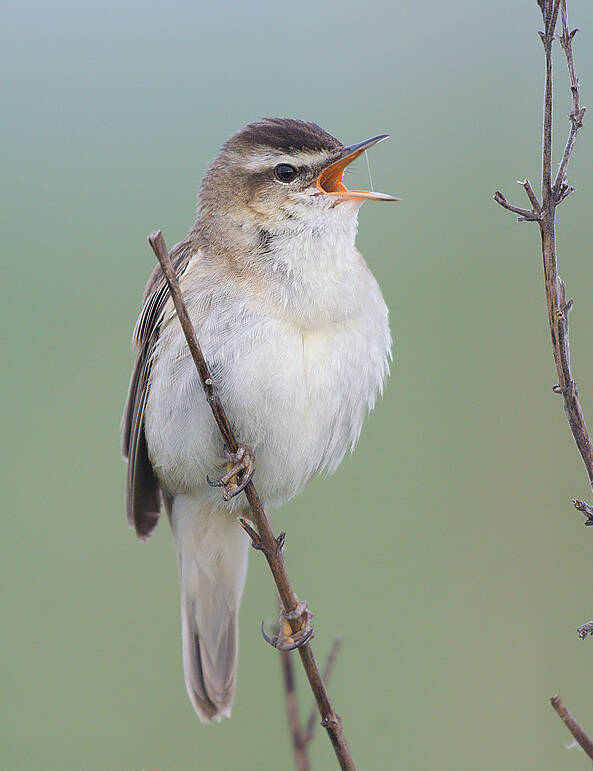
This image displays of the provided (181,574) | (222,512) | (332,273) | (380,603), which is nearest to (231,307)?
(332,273)

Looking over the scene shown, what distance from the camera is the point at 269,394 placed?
97.1 inches

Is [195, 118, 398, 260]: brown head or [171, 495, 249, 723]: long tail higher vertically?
[195, 118, 398, 260]: brown head

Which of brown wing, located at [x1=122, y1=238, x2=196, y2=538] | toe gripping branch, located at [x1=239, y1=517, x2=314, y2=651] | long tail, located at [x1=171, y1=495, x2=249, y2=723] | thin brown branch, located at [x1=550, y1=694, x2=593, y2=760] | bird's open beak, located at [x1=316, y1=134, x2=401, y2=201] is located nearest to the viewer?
thin brown branch, located at [x1=550, y1=694, x2=593, y2=760]

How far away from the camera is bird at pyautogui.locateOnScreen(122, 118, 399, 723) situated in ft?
8.14

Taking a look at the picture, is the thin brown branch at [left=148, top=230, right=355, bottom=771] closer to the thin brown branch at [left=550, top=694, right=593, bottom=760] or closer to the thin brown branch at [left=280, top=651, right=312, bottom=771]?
the thin brown branch at [left=280, top=651, right=312, bottom=771]

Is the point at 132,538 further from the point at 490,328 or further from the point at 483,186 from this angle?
the point at 483,186

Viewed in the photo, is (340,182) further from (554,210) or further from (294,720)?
(294,720)

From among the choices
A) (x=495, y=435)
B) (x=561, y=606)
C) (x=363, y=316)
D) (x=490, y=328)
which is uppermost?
(x=490, y=328)

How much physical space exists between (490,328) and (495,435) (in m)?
0.61

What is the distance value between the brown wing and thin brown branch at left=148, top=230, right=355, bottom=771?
2.76 ft

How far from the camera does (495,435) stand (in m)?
4.70

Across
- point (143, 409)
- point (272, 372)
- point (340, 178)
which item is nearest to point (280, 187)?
point (340, 178)

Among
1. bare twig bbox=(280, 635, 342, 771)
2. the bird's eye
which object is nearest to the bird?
the bird's eye

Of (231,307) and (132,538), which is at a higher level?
(132,538)
